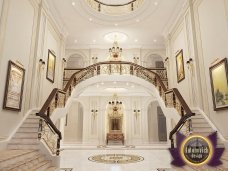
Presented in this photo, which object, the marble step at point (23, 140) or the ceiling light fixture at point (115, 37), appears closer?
the marble step at point (23, 140)

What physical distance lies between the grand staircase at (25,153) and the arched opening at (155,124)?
1230cm

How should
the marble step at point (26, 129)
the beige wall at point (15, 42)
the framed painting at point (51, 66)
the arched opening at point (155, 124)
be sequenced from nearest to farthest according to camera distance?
the beige wall at point (15, 42) < the marble step at point (26, 129) < the framed painting at point (51, 66) < the arched opening at point (155, 124)

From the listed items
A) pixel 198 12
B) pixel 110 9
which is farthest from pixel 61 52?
pixel 198 12

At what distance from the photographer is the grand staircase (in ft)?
12.8

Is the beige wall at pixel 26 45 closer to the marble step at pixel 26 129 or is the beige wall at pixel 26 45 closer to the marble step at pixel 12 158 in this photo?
the marble step at pixel 26 129

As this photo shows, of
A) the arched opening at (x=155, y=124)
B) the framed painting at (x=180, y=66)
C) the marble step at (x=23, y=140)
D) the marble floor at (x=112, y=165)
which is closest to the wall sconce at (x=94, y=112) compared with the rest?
the arched opening at (x=155, y=124)

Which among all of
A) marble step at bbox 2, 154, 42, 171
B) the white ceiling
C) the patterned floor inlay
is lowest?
the patterned floor inlay

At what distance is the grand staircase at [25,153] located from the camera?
3887mm

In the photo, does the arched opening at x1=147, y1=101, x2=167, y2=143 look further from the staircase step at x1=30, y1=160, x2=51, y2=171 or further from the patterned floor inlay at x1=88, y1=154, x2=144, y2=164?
the staircase step at x1=30, y1=160, x2=51, y2=171

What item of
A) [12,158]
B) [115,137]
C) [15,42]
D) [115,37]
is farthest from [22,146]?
[115,137]

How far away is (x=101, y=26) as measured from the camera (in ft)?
36.7

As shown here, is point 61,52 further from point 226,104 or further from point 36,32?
point 226,104

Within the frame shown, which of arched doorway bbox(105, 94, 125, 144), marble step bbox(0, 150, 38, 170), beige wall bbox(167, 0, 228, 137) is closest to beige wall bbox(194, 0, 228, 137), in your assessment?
beige wall bbox(167, 0, 228, 137)

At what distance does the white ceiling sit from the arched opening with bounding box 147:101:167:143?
6.33 metres
